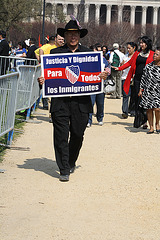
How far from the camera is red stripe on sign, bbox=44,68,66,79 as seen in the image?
24.2ft

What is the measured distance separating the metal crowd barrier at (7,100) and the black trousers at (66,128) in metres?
1.01

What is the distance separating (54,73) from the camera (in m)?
7.40

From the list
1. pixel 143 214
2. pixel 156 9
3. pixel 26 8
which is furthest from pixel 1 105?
pixel 156 9

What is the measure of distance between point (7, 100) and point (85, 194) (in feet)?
8.60

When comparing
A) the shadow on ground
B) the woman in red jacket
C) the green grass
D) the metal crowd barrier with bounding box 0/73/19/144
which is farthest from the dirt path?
the woman in red jacket

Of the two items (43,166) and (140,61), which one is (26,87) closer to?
(140,61)

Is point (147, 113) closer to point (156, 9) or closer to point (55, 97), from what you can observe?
→ point (55, 97)

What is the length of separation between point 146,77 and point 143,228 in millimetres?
6970

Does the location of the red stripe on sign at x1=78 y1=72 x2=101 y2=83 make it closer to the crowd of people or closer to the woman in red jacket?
the crowd of people

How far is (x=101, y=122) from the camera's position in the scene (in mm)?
13016

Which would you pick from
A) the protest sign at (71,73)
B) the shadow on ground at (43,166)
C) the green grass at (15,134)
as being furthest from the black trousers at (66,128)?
the green grass at (15,134)

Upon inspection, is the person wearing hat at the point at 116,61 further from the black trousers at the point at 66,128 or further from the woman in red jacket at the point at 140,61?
the black trousers at the point at 66,128

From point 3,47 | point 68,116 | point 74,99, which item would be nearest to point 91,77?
point 74,99

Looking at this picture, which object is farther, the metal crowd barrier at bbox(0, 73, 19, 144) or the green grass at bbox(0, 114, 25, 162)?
the green grass at bbox(0, 114, 25, 162)
